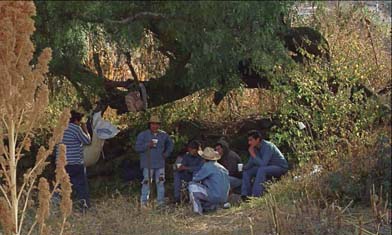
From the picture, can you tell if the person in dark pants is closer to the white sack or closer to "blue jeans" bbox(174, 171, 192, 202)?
the white sack

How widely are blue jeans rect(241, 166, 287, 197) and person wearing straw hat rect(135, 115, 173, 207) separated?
1140 millimetres

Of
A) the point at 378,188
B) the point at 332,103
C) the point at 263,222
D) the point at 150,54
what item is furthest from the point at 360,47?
the point at 263,222

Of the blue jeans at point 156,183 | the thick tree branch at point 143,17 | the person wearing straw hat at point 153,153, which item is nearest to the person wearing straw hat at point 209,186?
the blue jeans at point 156,183

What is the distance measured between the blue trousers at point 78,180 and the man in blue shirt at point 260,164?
2126 mm

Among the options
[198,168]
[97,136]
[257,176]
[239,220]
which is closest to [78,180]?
[97,136]

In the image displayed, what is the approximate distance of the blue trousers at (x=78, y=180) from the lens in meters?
10.2

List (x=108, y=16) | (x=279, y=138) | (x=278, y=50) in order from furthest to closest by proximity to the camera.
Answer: (x=279, y=138)
(x=278, y=50)
(x=108, y=16)

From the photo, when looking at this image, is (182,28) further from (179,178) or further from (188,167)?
(179,178)

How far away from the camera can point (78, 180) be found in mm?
10289

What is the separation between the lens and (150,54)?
39.4ft

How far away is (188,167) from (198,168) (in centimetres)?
19

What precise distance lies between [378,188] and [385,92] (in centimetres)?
361

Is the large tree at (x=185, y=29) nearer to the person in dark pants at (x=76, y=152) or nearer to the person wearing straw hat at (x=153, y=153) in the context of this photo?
the person in dark pants at (x=76, y=152)

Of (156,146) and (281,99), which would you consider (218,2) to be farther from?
(281,99)
